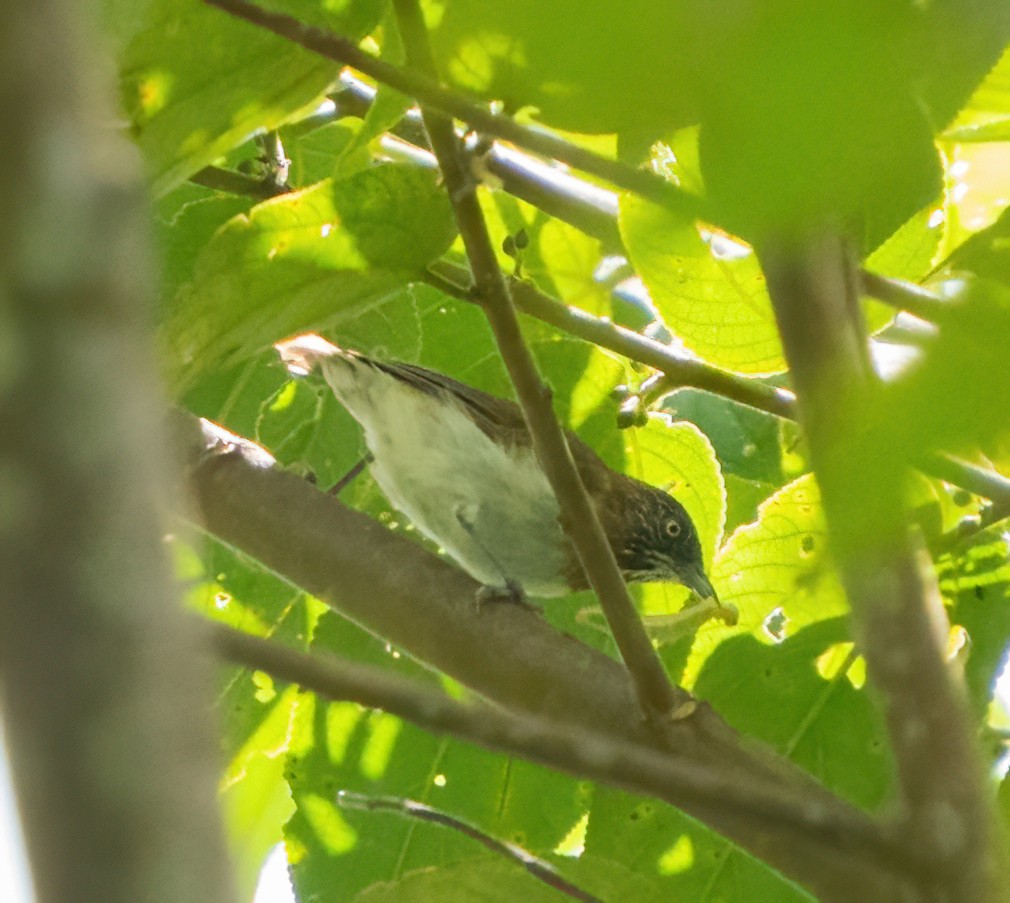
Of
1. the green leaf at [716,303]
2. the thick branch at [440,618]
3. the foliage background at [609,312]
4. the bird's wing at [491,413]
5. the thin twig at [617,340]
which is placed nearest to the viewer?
the foliage background at [609,312]

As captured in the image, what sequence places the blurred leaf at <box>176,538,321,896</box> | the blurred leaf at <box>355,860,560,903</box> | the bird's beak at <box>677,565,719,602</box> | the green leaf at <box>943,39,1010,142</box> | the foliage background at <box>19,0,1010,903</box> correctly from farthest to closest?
the bird's beak at <box>677,565,719,602</box> → the blurred leaf at <box>176,538,321,896</box> → the blurred leaf at <box>355,860,560,903</box> → the green leaf at <box>943,39,1010,142</box> → the foliage background at <box>19,0,1010,903</box>

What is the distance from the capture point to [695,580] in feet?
18.7

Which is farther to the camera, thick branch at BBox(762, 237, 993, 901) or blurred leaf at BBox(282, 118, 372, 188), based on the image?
blurred leaf at BBox(282, 118, 372, 188)

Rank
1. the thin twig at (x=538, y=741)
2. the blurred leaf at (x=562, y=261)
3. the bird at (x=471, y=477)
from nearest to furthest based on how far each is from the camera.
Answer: the thin twig at (x=538, y=741), the blurred leaf at (x=562, y=261), the bird at (x=471, y=477)

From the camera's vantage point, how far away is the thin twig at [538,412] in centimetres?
226

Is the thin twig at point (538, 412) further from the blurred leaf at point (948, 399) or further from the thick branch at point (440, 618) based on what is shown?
the blurred leaf at point (948, 399)

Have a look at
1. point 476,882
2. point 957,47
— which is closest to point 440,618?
point 476,882

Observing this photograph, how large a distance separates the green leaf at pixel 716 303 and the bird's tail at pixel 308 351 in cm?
195

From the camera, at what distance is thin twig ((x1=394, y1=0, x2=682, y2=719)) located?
2.26 meters

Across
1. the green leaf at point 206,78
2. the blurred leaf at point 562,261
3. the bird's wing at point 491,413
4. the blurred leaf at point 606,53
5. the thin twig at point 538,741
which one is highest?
the bird's wing at point 491,413

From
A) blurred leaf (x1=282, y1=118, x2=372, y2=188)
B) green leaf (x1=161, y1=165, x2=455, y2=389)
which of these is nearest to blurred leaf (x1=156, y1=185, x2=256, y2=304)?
blurred leaf (x1=282, y1=118, x2=372, y2=188)

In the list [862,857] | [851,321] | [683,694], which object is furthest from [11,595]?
[683,694]

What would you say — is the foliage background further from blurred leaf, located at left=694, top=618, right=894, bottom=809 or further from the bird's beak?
the bird's beak

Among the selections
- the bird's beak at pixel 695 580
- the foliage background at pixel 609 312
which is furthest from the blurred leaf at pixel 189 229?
the bird's beak at pixel 695 580
